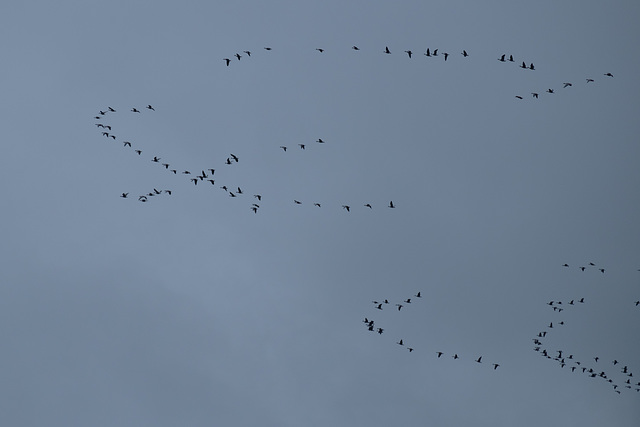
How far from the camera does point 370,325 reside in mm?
86438

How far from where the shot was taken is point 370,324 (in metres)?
86.2

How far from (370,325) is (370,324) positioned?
0.29m

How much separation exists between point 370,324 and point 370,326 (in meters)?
0.35

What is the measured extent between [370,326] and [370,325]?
0.10 metres

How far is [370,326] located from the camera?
8644 cm
